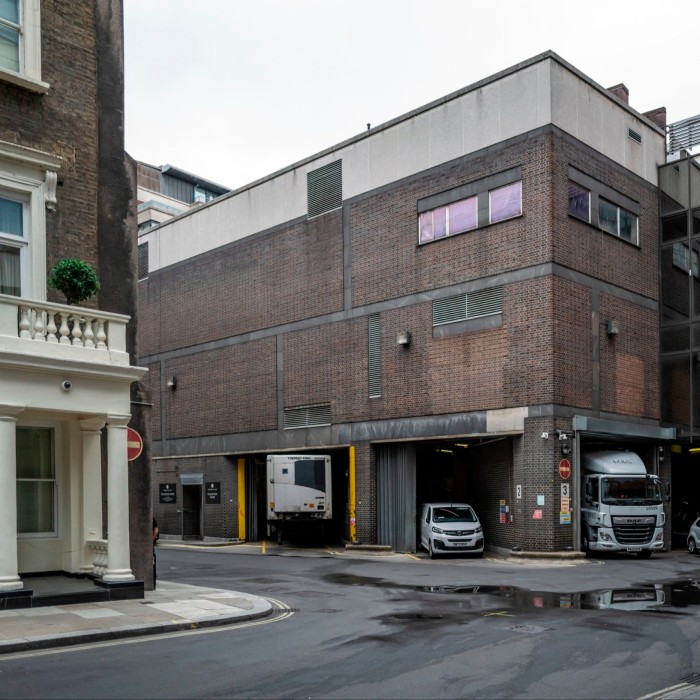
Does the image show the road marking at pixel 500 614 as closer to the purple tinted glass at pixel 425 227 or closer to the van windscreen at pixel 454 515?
the van windscreen at pixel 454 515

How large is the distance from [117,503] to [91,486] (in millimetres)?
1083

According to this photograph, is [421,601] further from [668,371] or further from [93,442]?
[668,371]

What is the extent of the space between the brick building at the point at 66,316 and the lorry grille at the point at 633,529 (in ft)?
49.3

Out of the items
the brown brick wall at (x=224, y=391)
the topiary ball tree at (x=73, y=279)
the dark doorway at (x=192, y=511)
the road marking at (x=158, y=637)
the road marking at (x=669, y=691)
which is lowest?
the dark doorway at (x=192, y=511)

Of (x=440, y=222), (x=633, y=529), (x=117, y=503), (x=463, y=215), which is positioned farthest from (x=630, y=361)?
(x=117, y=503)

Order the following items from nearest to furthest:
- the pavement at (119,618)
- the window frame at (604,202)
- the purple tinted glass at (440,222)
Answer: the pavement at (119,618)
the window frame at (604,202)
the purple tinted glass at (440,222)

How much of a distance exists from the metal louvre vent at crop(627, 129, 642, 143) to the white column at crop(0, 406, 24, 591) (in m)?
24.3

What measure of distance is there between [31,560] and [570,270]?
719 inches

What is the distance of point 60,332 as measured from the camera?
48.7ft

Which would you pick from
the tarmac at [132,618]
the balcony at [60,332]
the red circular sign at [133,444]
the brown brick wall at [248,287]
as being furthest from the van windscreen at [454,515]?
the balcony at [60,332]

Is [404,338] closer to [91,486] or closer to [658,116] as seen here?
[658,116]

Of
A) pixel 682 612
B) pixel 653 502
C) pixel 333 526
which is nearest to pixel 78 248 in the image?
pixel 682 612

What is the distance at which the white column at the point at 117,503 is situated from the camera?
1510 cm

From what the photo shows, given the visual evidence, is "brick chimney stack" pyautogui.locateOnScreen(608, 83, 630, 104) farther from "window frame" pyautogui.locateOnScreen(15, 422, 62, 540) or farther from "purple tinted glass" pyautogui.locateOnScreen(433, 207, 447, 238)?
"window frame" pyautogui.locateOnScreen(15, 422, 62, 540)
